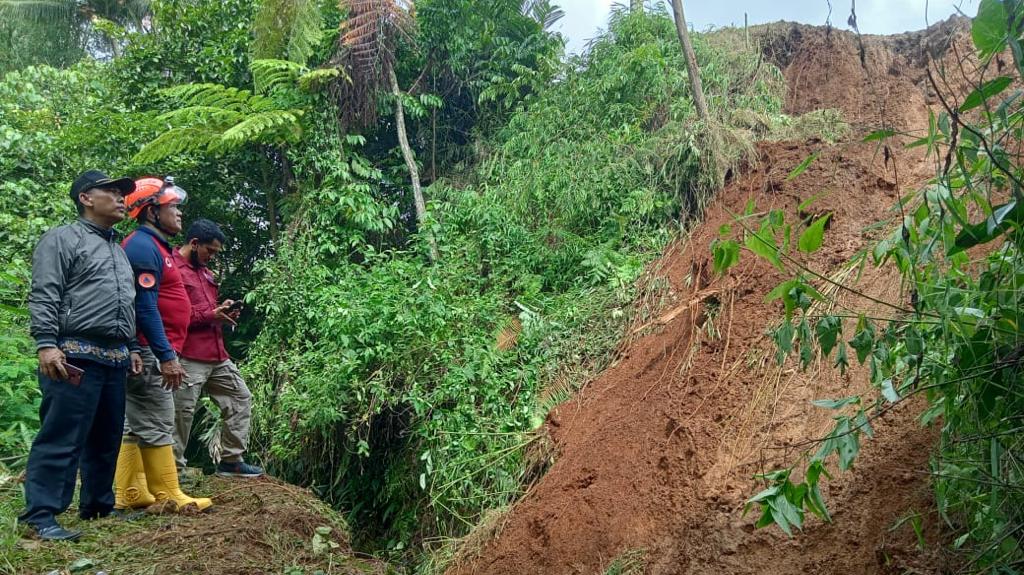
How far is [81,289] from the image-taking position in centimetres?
432

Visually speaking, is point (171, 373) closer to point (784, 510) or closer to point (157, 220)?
point (157, 220)

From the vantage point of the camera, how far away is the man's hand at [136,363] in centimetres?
459

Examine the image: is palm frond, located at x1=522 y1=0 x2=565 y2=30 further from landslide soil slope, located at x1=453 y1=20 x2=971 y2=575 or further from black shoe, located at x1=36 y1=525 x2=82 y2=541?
black shoe, located at x1=36 y1=525 x2=82 y2=541

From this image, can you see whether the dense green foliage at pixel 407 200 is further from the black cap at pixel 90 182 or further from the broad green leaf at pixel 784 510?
the broad green leaf at pixel 784 510

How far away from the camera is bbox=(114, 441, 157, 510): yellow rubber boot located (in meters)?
4.88

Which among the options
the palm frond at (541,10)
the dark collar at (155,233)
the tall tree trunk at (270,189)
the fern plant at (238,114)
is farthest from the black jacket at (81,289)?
the palm frond at (541,10)

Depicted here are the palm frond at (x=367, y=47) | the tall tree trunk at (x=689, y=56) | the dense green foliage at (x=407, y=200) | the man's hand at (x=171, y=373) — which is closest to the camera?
the man's hand at (x=171, y=373)

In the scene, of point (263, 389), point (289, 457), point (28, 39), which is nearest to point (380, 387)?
point (289, 457)

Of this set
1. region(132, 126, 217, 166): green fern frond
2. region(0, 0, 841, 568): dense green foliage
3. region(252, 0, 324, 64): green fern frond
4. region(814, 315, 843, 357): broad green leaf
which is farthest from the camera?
region(252, 0, 324, 64): green fern frond

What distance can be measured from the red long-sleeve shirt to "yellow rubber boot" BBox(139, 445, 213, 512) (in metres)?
0.81

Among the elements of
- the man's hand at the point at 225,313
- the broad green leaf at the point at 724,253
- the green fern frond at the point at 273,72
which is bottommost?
the man's hand at the point at 225,313

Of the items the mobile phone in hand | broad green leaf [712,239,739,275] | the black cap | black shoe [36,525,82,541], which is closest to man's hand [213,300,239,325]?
the black cap

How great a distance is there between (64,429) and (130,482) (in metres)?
0.83

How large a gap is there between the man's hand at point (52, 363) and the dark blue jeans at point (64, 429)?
5.3 inches
